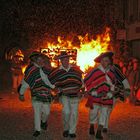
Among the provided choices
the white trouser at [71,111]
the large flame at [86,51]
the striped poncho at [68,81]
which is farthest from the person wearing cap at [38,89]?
the large flame at [86,51]

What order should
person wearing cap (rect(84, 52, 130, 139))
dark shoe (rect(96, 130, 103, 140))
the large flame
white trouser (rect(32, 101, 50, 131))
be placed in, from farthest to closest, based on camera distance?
the large flame → white trouser (rect(32, 101, 50, 131)) → person wearing cap (rect(84, 52, 130, 139)) → dark shoe (rect(96, 130, 103, 140))

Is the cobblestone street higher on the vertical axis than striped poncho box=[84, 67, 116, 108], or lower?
lower

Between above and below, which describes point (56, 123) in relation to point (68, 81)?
below

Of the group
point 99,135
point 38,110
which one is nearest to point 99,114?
point 99,135

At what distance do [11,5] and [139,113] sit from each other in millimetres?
19117

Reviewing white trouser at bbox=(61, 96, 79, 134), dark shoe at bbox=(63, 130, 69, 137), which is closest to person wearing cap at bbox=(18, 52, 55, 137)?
white trouser at bbox=(61, 96, 79, 134)

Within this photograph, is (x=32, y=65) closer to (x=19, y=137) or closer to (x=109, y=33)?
(x=19, y=137)

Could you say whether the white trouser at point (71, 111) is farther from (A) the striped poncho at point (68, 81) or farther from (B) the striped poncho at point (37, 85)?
(B) the striped poncho at point (37, 85)

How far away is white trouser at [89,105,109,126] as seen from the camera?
9329 mm

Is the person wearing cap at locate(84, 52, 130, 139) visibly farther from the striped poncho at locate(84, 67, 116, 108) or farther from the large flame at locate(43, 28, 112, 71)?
the large flame at locate(43, 28, 112, 71)

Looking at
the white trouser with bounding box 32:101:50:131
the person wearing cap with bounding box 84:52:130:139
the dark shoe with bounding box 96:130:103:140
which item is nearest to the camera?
the dark shoe with bounding box 96:130:103:140

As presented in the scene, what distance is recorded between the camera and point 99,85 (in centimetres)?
936

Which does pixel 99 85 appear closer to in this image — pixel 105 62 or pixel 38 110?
Result: pixel 105 62

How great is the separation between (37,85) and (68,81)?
0.68m
